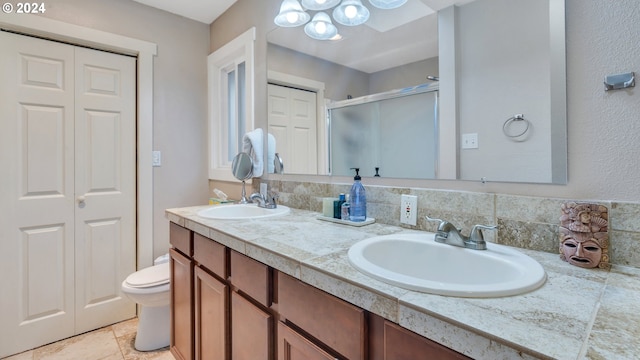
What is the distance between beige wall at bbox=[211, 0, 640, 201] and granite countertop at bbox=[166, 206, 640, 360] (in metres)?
0.21

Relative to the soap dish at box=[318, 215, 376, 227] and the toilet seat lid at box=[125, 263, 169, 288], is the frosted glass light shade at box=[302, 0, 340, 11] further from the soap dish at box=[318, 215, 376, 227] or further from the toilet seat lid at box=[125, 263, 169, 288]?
the toilet seat lid at box=[125, 263, 169, 288]

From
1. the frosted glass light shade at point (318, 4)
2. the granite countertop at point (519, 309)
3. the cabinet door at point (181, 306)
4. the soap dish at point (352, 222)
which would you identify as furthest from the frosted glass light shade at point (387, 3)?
the cabinet door at point (181, 306)

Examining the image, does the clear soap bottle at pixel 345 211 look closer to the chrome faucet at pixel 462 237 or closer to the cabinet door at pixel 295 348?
the chrome faucet at pixel 462 237

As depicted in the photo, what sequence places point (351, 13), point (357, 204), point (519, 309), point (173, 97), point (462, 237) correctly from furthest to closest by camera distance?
point (173, 97), point (351, 13), point (357, 204), point (462, 237), point (519, 309)

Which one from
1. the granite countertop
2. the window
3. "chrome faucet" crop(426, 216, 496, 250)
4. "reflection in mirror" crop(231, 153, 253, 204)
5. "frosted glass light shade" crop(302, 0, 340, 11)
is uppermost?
"frosted glass light shade" crop(302, 0, 340, 11)

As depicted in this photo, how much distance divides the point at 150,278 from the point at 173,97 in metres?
1.36

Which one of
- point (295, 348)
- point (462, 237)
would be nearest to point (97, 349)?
point (295, 348)

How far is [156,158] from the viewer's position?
2.29 meters

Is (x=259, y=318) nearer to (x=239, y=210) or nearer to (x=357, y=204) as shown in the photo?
(x=357, y=204)

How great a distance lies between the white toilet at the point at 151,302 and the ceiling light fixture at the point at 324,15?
66.1 inches

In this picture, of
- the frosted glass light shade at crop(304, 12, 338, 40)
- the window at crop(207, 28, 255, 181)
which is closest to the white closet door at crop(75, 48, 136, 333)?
the window at crop(207, 28, 255, 181)

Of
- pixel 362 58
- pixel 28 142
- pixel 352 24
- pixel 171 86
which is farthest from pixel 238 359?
pixel 171 86

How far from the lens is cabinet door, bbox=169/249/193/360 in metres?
1.45

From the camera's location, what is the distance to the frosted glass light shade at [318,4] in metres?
1.55
